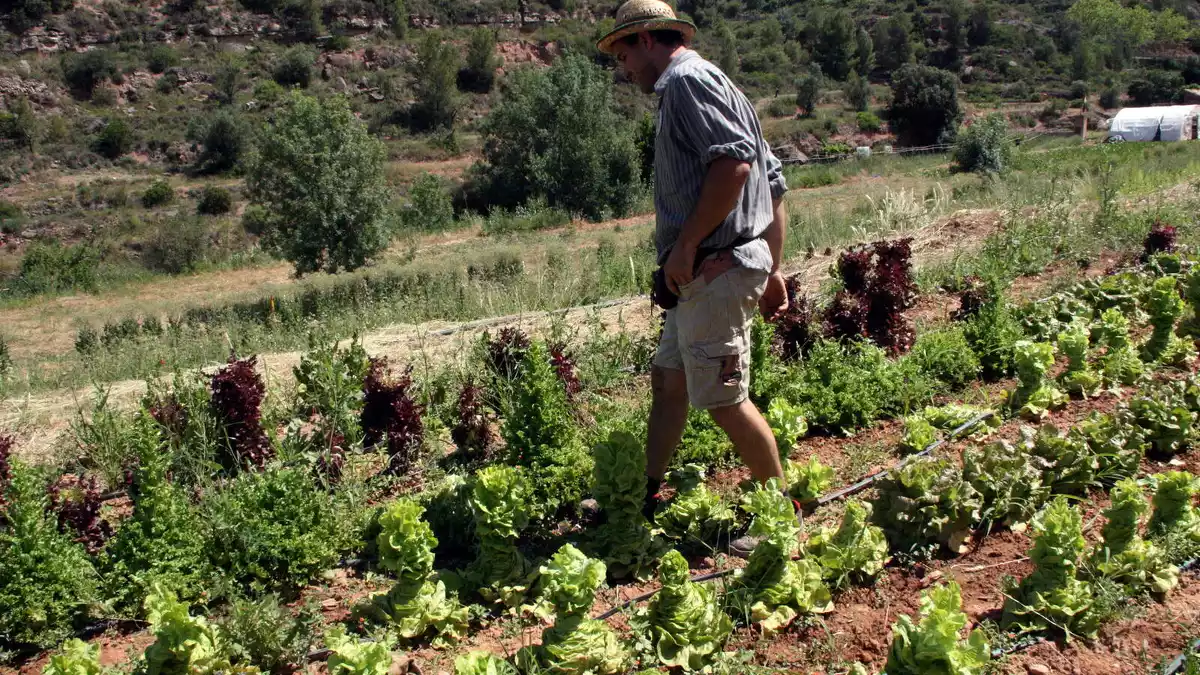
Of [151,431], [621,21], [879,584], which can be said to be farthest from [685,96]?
[151,431]

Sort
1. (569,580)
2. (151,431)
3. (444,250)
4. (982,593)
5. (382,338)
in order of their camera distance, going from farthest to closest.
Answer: (444,250)
(382,338)
(151,431)
(982,593)
(569,580)

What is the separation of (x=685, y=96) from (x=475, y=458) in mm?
2300

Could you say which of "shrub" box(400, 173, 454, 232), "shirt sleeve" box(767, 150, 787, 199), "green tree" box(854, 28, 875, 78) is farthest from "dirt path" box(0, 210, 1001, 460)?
"green tree" box(854, 28, 875, 78)

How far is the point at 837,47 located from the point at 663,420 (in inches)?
2731

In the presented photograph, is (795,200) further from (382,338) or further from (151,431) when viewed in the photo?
(151,431)

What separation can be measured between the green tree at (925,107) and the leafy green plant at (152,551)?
47.1 m

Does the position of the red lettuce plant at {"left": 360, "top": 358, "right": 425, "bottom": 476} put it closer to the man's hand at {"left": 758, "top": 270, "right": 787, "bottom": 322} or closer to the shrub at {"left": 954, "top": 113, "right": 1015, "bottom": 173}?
the man's hand at {"left": 758, "top": 270, "right": 787, "bottom": 322}

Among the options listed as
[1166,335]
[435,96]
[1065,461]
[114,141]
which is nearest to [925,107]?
[435,96]

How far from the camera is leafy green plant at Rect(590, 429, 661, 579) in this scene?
355cm

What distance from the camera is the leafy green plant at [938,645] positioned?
2582mm

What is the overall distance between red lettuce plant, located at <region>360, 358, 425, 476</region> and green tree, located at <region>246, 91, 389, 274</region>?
47.8 feet

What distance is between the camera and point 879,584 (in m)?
3.44

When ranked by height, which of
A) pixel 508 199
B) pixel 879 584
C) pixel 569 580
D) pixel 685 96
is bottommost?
pixel 508 199

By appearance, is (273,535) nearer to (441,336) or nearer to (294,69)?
(441,336)
